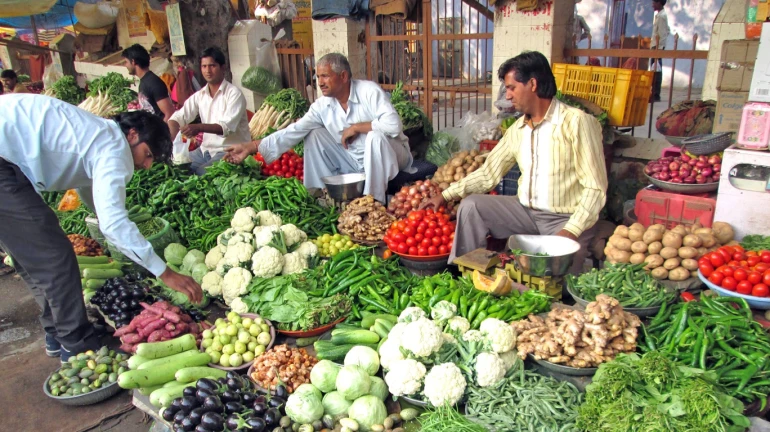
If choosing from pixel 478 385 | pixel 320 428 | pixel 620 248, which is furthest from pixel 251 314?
pixel 620 248

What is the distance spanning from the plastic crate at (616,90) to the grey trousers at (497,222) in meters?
1.32

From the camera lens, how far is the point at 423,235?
3.88 m

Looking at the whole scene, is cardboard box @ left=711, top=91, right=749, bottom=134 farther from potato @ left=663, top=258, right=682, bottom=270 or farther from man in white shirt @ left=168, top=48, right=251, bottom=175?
man in white shirt @ left=168, top=48, right=251, bottom=175

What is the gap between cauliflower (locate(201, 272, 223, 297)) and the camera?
12.8 feet

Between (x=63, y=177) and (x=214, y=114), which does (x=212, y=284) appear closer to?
(x=63, y=177)

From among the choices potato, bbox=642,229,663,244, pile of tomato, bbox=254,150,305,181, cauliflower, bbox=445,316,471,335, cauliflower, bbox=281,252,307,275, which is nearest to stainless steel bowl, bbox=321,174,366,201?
pile of tomato, bbox=254,150,305,181

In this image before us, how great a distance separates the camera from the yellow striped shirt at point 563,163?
11.5 feet

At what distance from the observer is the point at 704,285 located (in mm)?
3246

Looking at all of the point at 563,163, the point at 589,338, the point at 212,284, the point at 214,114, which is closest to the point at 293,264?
the point at 212,284

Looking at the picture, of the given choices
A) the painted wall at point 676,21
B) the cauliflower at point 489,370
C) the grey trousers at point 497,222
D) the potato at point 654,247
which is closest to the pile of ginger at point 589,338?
the cauliflower at point 489,370

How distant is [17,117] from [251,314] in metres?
1.73

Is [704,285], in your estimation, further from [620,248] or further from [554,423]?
[554,423]

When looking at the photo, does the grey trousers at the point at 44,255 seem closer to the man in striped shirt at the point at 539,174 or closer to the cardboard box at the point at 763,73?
the man in striped shirt at the point at 539,174

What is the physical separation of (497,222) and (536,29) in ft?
8.08
